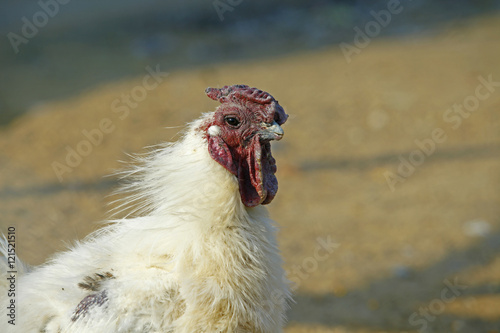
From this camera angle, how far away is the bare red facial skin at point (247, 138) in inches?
124

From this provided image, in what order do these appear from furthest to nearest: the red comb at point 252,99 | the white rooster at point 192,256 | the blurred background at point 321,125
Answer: the blurred background at point 321,125, the red comb at point 252,99, the white rooster at point 192,256

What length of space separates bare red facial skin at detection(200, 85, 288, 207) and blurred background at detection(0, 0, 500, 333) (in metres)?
1.57

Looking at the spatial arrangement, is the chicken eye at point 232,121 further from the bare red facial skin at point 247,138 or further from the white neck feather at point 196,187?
the white neck feather at point 196,187

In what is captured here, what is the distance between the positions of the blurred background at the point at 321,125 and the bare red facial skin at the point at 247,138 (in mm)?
1572

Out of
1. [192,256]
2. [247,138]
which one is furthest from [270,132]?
[192,256]

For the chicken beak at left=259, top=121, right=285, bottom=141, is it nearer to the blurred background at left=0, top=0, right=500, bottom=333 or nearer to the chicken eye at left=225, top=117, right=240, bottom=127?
the chicken eye at left=225, top=117, right=240, bottom=127

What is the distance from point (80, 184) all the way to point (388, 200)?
150 inches

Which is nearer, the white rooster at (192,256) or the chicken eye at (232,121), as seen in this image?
the white rooster at (192,256)

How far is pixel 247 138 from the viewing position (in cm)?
318

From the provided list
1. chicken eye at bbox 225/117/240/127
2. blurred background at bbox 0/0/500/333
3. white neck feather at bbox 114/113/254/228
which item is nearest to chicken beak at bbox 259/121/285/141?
chicken eye at bbox 225/117/240/127

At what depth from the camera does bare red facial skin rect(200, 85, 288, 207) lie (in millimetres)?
3156

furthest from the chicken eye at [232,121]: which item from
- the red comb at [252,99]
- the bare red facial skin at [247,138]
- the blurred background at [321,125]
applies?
the blurred background at [321,125]

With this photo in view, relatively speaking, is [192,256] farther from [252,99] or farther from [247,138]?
[252,99]

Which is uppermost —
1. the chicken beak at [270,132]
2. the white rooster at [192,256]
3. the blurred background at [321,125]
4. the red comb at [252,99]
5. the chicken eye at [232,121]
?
the red comb at [252,99]
